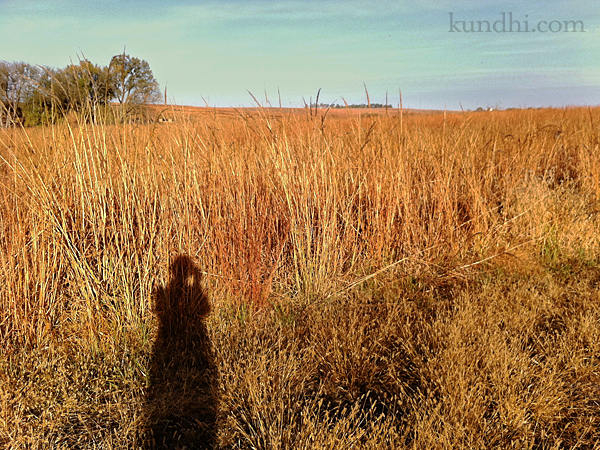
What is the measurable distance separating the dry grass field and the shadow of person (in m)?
0.01

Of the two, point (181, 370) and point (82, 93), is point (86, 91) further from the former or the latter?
point (181, 370)

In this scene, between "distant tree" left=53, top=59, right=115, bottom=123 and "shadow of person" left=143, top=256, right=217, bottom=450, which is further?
"distant tree" left=53, top=59, right=115, bottom=123

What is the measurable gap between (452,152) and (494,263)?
42.1 inches

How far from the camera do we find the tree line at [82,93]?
2295 millimetres

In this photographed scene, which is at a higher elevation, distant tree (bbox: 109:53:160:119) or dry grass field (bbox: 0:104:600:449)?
distant tree (bbox: 109:53:160:119)

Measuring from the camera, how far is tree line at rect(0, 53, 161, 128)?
2295 mm

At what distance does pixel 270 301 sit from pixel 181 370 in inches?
30.7

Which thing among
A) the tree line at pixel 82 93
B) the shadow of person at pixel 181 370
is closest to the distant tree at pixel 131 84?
the tree line at pixel 82 93

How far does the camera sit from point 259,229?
8.87ft

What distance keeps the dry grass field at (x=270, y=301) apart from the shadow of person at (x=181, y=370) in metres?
0.01

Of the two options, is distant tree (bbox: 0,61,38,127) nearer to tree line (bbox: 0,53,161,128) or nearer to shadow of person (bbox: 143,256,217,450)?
tree line (bbox: 0,53,161,128)

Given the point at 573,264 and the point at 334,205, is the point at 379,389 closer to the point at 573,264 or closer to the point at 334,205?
the point at 334,205

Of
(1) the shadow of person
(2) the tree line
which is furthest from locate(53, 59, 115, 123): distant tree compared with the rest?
(1) the shadow of person

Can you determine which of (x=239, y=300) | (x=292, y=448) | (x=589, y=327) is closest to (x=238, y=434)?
(x=292, y=448)
